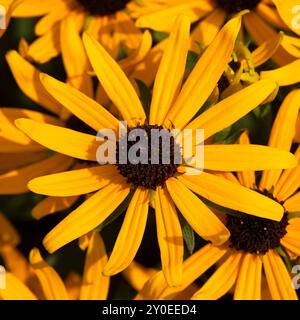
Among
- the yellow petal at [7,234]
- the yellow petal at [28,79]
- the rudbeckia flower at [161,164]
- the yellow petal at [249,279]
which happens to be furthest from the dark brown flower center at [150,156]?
the yellow petal at [7,234]

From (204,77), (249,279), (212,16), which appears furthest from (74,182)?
(212,16)

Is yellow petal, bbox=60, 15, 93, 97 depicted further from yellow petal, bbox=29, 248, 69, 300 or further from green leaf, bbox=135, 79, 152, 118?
yellow petal, bbox=29, 248, 69, 300

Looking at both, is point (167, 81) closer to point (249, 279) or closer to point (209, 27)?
point (209, 27)

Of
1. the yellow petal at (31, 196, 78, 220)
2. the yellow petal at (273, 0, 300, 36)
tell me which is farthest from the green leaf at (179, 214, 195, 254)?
the yellow petal at (273, 0, 300, 36)

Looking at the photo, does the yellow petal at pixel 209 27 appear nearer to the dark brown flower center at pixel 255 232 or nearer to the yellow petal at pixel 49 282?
the dark brown flower center at pixel 255 232

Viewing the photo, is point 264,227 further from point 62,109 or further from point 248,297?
point 62,109
